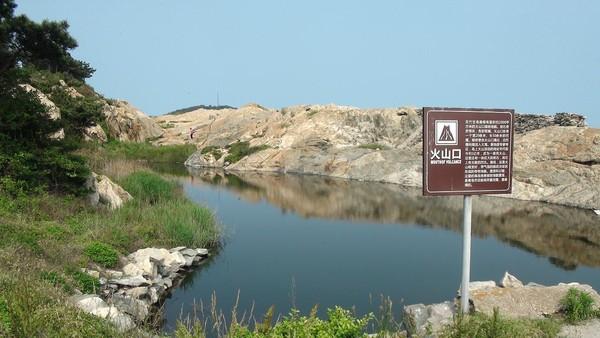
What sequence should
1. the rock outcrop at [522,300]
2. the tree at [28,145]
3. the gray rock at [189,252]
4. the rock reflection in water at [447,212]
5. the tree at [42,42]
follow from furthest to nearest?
the tree at [42,42] < the rock reflection in water at [447,212] < the gray rock at [189,252] < the tree at [28,145] < the rock outcrop at [522,300]

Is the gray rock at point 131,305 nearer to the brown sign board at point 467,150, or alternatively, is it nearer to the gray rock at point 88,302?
the gray rock at point 88,302

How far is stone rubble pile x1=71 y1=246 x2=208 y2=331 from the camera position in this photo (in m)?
8.04

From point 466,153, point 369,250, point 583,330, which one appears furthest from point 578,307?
point 369,250

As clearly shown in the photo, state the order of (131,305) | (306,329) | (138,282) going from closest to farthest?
(306,329) → (131,305) → (138,282)

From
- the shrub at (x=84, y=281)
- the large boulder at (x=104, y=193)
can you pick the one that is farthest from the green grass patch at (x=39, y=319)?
the large boulder at (x=104, y=193)

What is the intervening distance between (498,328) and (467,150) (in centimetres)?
276

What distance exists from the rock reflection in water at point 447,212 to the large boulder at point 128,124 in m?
18.5

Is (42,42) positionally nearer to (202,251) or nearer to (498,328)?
(202,251)

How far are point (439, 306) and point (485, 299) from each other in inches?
32.4

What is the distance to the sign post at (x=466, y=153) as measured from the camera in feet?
23.2

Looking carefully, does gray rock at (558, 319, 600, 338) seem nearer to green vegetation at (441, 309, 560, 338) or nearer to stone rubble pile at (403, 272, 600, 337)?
green vegetation at (441, 309, 560, 338)

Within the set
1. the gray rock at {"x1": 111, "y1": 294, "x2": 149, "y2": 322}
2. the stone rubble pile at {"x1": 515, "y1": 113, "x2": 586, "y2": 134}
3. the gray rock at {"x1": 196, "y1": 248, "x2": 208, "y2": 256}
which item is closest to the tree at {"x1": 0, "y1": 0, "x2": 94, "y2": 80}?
the gray rock at {"x1": 196, "y1": 248, "x2": 208, "y2": 256}

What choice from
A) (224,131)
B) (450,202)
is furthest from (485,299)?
(224,131)

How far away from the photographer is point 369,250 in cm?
1728
